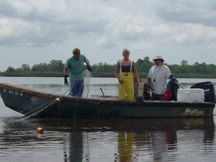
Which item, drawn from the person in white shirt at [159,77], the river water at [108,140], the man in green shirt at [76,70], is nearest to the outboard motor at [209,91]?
the river water at [108,140]

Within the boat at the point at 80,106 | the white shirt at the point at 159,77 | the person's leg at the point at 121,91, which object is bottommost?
the boat at the point at 80,106

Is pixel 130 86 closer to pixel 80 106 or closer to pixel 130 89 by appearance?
pixel 130 89

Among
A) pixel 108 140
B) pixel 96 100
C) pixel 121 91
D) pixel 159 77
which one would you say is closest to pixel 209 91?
pixel 159 77

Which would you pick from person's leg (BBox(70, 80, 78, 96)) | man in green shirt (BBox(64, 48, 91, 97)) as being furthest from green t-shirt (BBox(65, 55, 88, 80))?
person's leg (BBox(70, 80, 78, 96))

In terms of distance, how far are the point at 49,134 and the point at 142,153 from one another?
8.38 ft

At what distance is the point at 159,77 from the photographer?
10930 mm

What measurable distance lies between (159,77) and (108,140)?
11.1 feet

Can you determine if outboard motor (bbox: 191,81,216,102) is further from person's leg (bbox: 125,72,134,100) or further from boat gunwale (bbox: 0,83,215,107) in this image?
person's leg (bbox: 125,72,134,100)

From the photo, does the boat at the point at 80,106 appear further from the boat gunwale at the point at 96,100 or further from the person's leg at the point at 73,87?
the person's leg at the point at 73,87

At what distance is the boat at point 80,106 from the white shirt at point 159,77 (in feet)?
1.44

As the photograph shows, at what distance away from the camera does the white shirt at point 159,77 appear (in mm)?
10906

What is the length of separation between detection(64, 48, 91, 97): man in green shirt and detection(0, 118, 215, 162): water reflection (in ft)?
2.81

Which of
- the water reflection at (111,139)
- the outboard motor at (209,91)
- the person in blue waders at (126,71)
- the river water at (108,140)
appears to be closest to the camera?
the river water at (108,140)

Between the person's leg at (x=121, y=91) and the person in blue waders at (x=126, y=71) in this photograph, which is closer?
the person in blue waders at (x=126, y=71)
